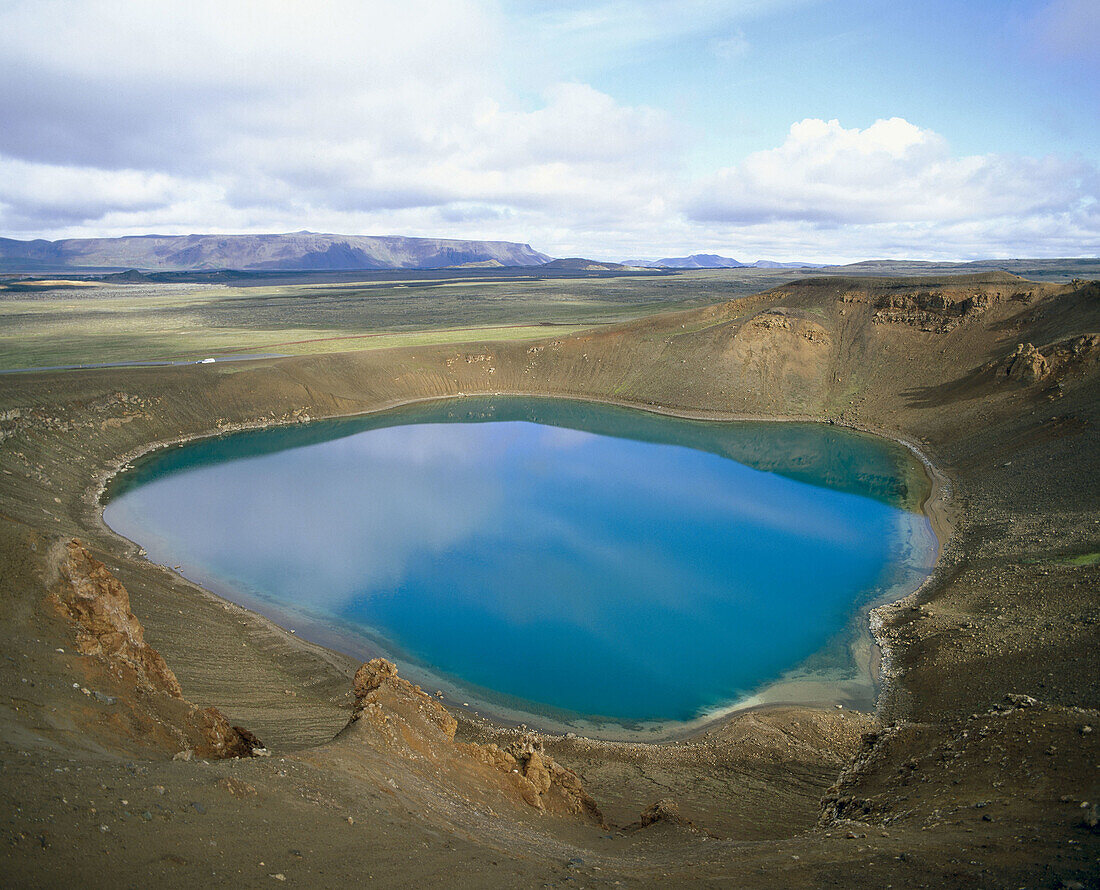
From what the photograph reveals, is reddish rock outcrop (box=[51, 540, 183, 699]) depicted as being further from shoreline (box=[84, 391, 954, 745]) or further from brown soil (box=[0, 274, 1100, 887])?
shoreline (box=[84, 391, 954, 745])

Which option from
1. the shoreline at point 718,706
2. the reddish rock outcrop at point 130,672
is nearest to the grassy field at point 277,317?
the shoreline at point 718,706

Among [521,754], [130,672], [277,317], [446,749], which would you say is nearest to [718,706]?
[521,754]

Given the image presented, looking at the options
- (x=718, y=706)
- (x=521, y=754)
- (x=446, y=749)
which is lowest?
(x=718, y=706)

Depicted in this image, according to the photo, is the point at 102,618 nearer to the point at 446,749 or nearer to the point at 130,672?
the point at 130,672

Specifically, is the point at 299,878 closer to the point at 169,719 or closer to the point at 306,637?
the point at 169,719

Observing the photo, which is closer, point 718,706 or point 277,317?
point 718,706

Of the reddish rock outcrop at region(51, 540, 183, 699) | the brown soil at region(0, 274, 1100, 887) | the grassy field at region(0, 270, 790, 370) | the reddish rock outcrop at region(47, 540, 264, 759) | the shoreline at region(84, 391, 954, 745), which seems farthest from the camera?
the grassy field at region(0, 270, 790, 370)

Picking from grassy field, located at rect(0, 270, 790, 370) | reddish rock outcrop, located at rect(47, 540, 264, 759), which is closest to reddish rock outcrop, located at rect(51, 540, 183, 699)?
reddish rock outcrop, located at rect(47, 540, 264, 759)
